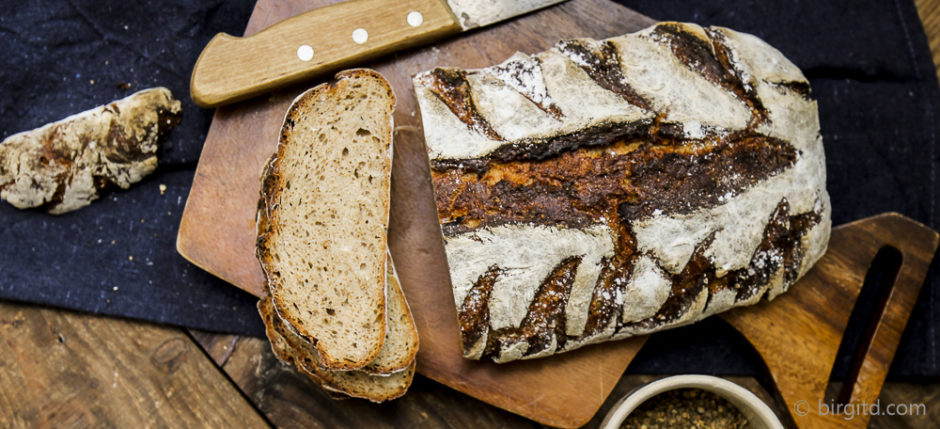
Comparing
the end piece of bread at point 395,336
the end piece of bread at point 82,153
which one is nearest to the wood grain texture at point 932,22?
the end piece of bread at point 395,336

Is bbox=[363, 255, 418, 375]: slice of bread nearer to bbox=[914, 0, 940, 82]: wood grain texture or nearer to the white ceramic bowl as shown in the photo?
the white ceramic bowl

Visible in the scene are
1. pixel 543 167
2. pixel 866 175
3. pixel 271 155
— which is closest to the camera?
pixel 543 167

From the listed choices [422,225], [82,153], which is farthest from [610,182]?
[82,153]

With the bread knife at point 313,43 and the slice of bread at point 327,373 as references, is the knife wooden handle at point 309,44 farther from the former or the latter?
the slice of bread at point 327,373

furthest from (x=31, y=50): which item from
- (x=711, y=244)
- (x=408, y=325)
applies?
(x=711, y=244)

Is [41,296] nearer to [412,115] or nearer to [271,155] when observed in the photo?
[271,155]

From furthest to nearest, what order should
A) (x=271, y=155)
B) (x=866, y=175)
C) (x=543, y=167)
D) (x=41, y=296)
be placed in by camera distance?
(x=866, y=175)
(x=41, y=296)
(x=271, y=155)
(x=543, y=167)
